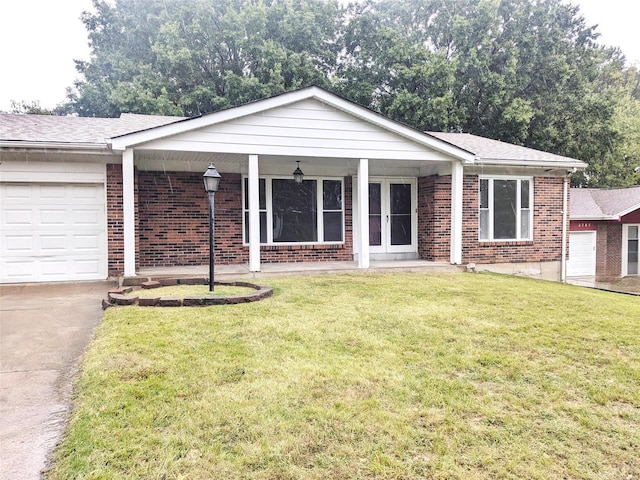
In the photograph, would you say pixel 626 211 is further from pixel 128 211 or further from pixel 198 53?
pixel 198 53

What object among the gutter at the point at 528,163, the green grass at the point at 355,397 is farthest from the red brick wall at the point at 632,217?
the green grass at the point at 355,397

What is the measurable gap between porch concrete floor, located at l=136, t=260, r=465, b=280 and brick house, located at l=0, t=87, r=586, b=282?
1.00ft

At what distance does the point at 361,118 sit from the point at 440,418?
745 cm

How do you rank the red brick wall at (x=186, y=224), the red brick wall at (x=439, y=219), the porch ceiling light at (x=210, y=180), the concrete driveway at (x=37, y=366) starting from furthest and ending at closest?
the red brick wall at (x=439, y=219), the red brick wall at (x=186, y=224), the porch ceiling light at (x=210, y=180), the concrete driveway at (x=37, y=366)

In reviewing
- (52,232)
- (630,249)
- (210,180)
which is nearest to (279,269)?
(210,180)

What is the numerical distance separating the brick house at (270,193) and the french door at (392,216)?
38mm

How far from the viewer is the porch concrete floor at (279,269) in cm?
854

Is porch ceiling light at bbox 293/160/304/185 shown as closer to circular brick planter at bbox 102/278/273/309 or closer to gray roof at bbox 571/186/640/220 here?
circular brick planter at bbox 102/278/273/309

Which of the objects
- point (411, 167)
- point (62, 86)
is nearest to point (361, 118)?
point (411, 167)

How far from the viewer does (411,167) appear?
11359mm

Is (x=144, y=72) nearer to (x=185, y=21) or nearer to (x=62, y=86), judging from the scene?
(x=185, y=21)

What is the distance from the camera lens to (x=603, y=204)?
17.8 metres

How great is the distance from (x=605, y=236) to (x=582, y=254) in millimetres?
1370

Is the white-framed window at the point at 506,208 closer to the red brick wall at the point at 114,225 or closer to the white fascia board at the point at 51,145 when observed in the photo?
the red brick wall at the point at 114,225
